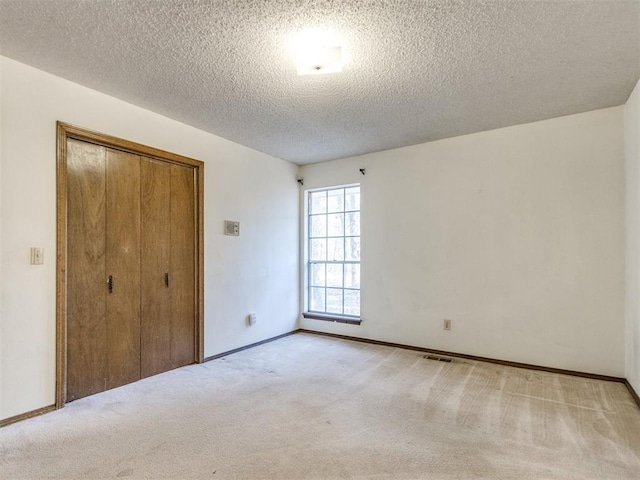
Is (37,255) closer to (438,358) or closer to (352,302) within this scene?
(352,302)

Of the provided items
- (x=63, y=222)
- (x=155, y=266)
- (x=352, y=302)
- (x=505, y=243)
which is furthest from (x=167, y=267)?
(x=505, y=243)

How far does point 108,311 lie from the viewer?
2891 millimetres

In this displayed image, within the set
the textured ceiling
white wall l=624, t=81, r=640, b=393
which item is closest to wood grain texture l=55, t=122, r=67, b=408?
the textured ceiling

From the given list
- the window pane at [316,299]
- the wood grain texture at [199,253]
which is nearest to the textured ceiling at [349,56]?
the wood grain texture at [199,253]

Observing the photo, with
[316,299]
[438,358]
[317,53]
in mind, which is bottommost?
[438,358]

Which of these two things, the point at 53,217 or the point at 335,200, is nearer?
the point at 53,217

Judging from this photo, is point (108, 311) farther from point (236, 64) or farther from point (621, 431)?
point (621, 431)

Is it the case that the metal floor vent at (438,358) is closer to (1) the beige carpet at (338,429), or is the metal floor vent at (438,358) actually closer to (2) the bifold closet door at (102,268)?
(1) the beige carpet at (338,429)

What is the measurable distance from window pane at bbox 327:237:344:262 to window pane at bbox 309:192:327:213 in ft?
1.57

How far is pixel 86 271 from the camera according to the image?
2750 millimetres

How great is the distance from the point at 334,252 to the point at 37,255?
10.8 feet

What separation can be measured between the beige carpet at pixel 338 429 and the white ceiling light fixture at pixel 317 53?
2368 millimetres

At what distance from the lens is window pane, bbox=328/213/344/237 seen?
4.81 m

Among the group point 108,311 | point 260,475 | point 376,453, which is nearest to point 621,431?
point 376,453
